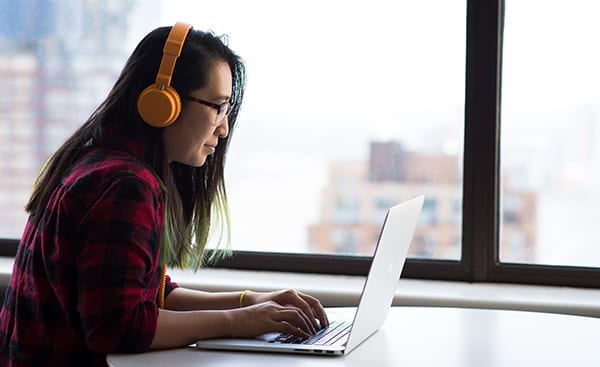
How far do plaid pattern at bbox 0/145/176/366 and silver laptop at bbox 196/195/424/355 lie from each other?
6.1 inches

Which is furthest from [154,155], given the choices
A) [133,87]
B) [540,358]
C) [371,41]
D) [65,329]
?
[371,41]

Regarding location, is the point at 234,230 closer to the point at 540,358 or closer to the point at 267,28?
the point at 267,28

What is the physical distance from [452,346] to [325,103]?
111cm

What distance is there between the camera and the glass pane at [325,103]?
2.43 metres

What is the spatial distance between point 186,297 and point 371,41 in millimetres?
1002

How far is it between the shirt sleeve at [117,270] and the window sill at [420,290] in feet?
3.07

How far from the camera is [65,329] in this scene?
4.66ft

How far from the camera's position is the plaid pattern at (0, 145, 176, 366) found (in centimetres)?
135

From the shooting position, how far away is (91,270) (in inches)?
53.2

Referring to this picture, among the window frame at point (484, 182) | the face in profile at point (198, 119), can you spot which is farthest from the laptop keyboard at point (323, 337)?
the window frame at point (484, 182)

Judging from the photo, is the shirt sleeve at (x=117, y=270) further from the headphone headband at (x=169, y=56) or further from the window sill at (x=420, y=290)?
the window sill at (x=420, y=290)

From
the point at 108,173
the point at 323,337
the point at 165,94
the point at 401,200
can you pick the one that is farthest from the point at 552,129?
the point at 108,173

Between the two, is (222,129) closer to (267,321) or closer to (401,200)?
(267,321)

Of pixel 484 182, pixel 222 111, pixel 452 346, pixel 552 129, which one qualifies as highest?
pixel 222 111
